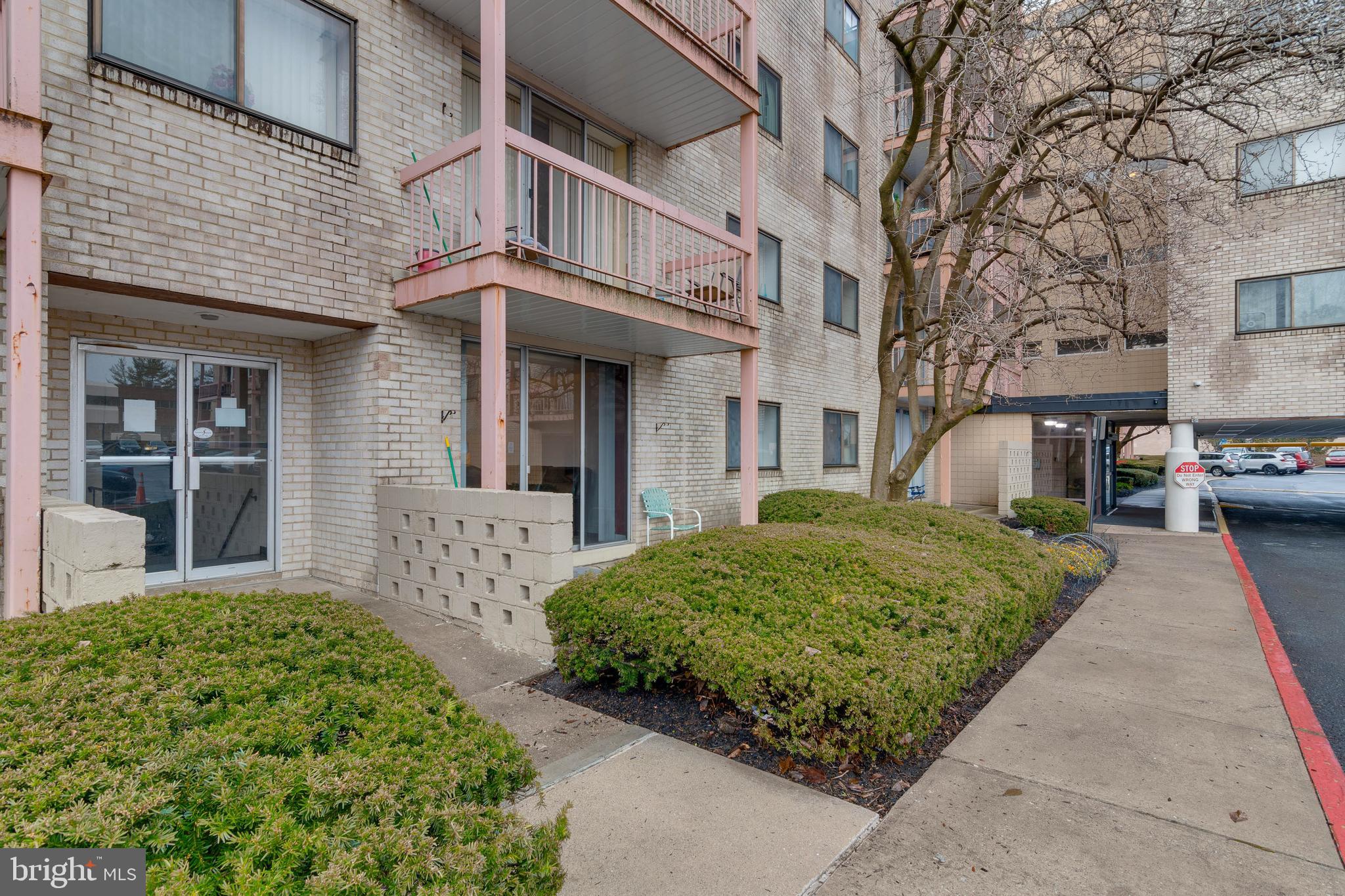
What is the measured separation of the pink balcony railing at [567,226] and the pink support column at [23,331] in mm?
2549

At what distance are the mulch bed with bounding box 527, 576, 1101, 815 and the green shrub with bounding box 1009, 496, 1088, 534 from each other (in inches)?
328

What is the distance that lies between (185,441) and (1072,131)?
37.2ft

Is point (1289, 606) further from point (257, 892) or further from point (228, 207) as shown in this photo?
point (228, 207)

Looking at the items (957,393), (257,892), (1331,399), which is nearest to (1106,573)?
(957,393)

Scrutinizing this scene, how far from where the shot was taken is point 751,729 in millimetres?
3736

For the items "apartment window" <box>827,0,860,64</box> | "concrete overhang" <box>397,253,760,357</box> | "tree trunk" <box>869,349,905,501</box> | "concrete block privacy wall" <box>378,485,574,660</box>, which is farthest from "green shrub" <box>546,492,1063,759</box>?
"apartment window" <box>827,0,860,64</box>

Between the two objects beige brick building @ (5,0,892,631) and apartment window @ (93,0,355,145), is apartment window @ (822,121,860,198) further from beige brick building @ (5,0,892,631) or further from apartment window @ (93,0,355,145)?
apartment window @ (93,0,355,145)

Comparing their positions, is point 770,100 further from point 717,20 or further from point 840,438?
point 840,438

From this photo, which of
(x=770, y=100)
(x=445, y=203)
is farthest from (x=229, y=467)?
(x=770, y=100)

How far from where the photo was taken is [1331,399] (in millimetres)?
11906

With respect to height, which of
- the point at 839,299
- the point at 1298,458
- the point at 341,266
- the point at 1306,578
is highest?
the point at 839,299

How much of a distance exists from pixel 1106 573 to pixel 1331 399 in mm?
7411

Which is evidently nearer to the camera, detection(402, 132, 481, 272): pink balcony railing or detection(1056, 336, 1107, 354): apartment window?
detection(402, 132, 481, 272): pink balcony railing

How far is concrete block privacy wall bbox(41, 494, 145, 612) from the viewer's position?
321 centimetres
